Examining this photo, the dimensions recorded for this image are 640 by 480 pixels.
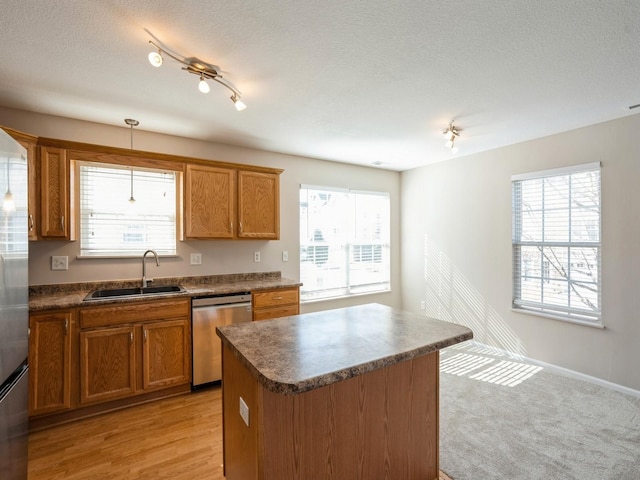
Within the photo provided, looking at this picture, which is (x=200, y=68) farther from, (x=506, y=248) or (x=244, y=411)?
(x=506, y=248)

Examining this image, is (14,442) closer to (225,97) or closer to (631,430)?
(225,97)

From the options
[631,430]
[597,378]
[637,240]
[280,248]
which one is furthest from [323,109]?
[597,378]

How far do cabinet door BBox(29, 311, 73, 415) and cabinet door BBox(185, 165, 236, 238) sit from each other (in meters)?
1.27

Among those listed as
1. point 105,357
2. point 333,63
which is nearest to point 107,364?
point 105,357

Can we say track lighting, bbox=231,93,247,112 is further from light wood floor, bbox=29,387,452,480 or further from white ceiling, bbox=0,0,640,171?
light wood floor, bbox=29,387,452,480

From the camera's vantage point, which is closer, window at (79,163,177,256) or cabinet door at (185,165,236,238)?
window at (79,163,177,256)

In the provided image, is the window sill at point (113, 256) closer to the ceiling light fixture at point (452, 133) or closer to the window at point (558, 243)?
the ceiling light fixture at point (452, 133)

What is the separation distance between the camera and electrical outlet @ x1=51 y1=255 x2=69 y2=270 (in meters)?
2.86

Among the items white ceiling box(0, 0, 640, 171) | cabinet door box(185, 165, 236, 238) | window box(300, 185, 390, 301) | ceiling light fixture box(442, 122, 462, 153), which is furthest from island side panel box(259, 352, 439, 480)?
window box(300, 185, 390, 301)

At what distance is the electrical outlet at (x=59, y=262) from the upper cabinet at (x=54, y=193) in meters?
0.30

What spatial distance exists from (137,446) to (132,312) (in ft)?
3.35

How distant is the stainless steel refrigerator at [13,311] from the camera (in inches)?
53.4

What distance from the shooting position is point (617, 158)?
2.95 m

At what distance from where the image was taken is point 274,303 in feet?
11.0
